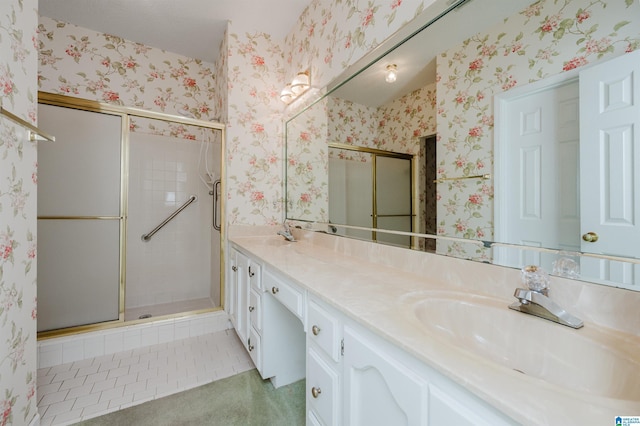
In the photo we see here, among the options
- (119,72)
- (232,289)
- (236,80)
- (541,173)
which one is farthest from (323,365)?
(119,72)

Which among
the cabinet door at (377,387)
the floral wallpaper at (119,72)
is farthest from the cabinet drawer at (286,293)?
the floral wallpaper at (119,72)

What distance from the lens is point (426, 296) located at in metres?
0.86

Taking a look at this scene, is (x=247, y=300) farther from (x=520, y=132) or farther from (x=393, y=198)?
(x=520, y=132)

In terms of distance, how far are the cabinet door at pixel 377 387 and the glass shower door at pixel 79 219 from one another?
Result: 1942 millimetres

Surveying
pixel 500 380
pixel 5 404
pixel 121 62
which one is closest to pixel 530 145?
pixel 500 380

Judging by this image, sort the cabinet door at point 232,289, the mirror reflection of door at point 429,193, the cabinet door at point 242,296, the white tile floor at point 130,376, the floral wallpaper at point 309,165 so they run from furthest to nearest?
the cabinet door at point 232,289 → the floral wallpaper at point 309,165 → the cabinet door at point 242,296 → the white tile floor at point 130,376 → the mirror reflection of door at point 429,193

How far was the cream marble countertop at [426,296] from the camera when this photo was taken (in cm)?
39

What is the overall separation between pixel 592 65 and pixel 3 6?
72.3 inches

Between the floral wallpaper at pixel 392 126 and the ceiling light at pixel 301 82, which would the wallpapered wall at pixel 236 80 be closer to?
the ceiling light at pixel 301 82

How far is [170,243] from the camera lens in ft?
8.96

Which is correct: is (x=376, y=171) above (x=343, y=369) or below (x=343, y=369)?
above

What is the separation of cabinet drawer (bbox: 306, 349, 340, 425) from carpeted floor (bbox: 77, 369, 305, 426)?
0.45 meters

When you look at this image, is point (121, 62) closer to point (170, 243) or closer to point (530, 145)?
point (170, 243)

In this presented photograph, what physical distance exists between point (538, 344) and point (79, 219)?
8.16ft
